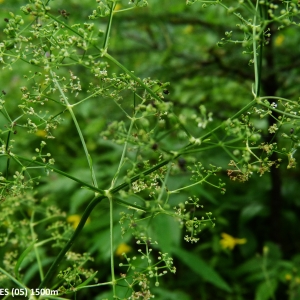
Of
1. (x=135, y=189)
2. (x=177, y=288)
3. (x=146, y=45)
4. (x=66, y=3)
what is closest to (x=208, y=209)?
(x=177, y=288)

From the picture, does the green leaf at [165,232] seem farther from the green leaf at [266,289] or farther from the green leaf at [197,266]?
the green leaf at [266,289]

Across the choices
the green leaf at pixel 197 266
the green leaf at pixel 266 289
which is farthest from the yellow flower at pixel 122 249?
the green leaf at pixel 266 289

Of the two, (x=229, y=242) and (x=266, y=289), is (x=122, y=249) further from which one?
(x=266, y=289)

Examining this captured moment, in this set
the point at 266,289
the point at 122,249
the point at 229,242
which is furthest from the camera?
the point at 122,249

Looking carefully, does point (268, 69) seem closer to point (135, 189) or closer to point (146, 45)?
point (146, 45)

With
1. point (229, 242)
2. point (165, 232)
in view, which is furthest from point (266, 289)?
point (165, 232)

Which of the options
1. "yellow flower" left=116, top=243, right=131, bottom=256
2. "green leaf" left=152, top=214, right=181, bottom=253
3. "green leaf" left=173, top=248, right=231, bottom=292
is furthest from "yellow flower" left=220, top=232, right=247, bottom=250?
"yellow flower" left=116, top=243, right=131, bottom=256

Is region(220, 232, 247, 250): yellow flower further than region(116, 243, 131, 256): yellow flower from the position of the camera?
No

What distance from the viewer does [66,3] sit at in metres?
3.42

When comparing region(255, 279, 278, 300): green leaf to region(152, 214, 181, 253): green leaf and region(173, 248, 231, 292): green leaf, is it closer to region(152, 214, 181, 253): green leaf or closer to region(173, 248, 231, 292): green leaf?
region(173, 248, 231, 292): green leaf

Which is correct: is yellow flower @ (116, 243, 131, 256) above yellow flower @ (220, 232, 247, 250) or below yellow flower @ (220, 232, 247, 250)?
above

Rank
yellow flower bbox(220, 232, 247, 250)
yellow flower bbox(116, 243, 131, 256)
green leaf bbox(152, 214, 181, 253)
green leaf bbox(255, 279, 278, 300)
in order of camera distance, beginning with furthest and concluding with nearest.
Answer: yellow flower bbox(116, 243, 131, 256)
yellow flower bbox(220, 232, 247, 250)
green leaf bbox(255, 279, 278, 300)
green leaf bbox(152, 214, 181, 253)

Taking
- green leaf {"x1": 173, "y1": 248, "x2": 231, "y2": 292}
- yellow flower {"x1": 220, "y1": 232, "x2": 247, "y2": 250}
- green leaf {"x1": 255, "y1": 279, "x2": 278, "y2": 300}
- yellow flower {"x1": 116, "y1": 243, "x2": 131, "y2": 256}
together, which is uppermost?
yellow flower {"x1": 116, "y1": 243, "x2": 131, "y2": 256}

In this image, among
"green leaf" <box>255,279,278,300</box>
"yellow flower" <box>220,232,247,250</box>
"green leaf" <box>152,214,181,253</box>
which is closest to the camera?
"green leaf" <box>152,214,181,253</box>
